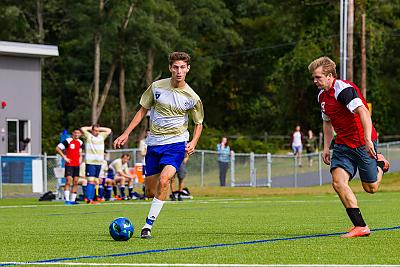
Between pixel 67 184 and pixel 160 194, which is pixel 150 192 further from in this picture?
pixel 67 184

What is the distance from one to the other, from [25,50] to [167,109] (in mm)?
32437

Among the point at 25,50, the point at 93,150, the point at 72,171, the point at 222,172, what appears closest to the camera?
the point at 93,150

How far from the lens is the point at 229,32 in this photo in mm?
74250

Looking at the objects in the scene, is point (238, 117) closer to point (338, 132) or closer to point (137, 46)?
point (137, 46)

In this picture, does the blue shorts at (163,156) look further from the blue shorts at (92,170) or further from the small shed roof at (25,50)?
the small shed roof at (25,50)

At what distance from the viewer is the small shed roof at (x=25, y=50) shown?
43728mm

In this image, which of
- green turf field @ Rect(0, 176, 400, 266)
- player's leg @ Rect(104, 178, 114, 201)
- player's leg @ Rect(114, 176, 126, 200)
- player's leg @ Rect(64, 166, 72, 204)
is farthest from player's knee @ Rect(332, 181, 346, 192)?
player's leg @ Rect(114, 176, 126, 200)

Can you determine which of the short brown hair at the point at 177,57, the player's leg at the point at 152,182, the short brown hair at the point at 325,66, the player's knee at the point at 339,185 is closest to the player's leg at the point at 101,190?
the player's leg at the point at 152,182

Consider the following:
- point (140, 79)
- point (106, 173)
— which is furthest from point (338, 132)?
point (140, 79)

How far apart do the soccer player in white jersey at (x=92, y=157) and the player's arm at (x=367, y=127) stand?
16.7 metres

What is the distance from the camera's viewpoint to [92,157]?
92.2 ft

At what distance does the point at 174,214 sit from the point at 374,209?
391 cm

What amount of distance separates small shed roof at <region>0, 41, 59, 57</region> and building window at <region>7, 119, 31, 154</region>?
2.82 meters

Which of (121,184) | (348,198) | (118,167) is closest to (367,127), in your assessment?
(348,198)
